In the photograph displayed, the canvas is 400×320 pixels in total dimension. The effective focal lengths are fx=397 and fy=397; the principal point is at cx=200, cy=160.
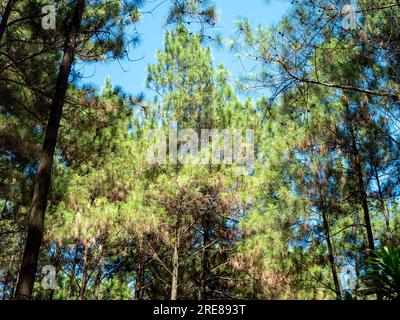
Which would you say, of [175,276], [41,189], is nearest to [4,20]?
[41,189]

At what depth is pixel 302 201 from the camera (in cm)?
749

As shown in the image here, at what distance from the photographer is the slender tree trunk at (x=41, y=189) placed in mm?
3389

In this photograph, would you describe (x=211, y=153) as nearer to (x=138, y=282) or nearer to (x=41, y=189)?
(x=138, y=282)

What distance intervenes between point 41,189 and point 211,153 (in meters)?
6.52

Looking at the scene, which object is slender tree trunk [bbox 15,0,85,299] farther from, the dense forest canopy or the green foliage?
the green foliage

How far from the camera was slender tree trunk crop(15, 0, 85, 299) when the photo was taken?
11.1 feet

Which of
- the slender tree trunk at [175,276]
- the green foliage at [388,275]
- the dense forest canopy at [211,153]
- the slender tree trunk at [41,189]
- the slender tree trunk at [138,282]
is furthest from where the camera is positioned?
the slender tree trunk at [138,282]

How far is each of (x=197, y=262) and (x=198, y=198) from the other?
106 inches

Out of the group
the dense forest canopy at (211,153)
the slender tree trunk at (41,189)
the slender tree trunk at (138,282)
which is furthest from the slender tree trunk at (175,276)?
the slender tree trunk at (41,189)

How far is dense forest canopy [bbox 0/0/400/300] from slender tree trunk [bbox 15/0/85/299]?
0.05 ft

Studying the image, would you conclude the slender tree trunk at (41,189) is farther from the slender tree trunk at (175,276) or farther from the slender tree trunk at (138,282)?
the slender tree trunk at (138,282)

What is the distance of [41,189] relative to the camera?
3.80 meters

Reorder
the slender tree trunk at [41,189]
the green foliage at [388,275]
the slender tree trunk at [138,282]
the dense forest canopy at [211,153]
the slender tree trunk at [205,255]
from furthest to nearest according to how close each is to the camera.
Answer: the slender tree trunk at [138,282] < the slender tree trunk at [205,255] < the dense forest canopy at [211,153] < the green foliage at [388,275] < the slender tree trunk at [41,189]

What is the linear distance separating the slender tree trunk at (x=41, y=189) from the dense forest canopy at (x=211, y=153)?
0.05 feet
